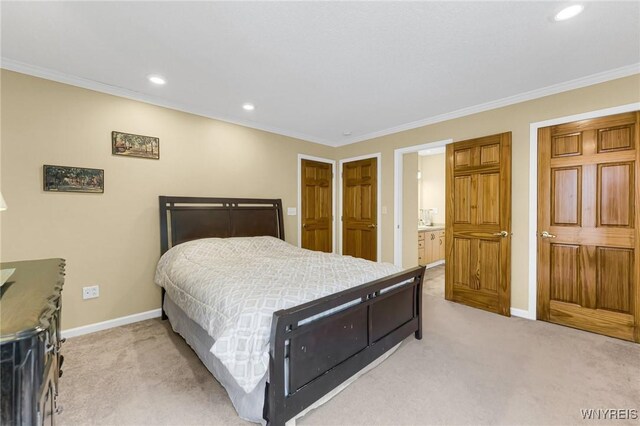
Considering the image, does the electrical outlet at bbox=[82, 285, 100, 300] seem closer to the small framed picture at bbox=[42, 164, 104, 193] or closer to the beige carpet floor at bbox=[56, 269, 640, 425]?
the beige carpet floor at bbox=[56, 269, 640, 425]

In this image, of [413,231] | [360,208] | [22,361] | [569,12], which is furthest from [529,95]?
[22,361]

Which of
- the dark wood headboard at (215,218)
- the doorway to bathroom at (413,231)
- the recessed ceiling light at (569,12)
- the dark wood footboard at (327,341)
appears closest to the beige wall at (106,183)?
the dark wood headboard at (215,218)

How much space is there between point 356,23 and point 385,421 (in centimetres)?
256

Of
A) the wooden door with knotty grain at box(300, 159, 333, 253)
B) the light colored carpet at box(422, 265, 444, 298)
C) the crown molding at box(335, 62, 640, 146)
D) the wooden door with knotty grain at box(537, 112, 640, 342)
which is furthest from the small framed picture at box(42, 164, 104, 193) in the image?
the wooden door with knotty grain at box(537, 112, 640, 342)

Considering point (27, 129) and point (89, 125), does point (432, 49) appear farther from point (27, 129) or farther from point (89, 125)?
point (27, 129)

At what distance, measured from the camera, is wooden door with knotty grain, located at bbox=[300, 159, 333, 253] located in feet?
15.4

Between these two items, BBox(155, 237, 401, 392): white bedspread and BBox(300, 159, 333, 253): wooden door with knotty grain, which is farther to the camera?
BBox(300, 159, 333, 253): wooden door with knotty grain

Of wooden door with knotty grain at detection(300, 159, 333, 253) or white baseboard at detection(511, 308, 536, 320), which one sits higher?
wooden door with knotty grain at detection(300, 159, 333, 253)

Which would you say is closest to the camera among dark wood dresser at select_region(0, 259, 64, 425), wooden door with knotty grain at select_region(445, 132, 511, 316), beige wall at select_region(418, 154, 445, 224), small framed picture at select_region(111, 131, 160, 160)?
dark wood dresser at select_region(0, 259, 64, 425)

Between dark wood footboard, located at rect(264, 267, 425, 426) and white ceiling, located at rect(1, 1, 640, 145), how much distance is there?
1.85 m

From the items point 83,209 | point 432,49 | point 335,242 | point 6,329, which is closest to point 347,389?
point 6,329

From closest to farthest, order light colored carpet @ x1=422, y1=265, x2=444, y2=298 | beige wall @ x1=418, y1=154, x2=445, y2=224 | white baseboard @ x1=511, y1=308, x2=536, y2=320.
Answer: white baseboard @ x1=511, y1=308, x2=536, y2=320, light colored carpet @ x1=422, y1=265, x2=444, y2=298, beige wall @ x1=418, y1=154, x2=445, y2=224

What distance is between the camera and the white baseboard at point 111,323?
2617 millimetres

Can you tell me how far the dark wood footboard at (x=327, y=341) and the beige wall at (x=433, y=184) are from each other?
4363 mm
